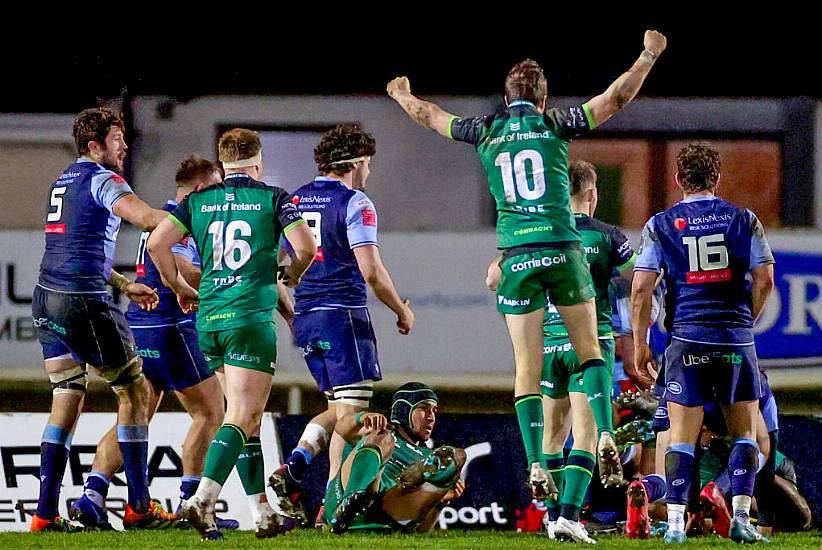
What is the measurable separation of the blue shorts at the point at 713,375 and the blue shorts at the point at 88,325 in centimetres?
312

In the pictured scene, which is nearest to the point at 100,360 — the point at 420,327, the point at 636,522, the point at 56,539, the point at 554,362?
the point at 56,539

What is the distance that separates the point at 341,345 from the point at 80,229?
162 centimetres

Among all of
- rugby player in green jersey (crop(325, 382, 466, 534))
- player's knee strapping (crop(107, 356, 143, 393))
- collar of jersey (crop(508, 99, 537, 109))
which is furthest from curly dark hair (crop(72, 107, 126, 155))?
collar of jersey (crop(508, 99, 537, 109))

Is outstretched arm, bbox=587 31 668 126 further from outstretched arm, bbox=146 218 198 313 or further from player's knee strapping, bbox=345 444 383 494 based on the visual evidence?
player's knee strapping, bbox=345 444 383 494

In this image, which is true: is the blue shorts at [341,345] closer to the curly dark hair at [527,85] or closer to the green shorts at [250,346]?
the green shorts at [250,346]

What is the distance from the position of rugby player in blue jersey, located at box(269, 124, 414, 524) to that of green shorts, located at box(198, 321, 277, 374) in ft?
3.33

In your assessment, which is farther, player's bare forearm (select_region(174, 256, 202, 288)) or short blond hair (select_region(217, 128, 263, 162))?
player's bare forearm (select_region(174, 256, 202, 288))

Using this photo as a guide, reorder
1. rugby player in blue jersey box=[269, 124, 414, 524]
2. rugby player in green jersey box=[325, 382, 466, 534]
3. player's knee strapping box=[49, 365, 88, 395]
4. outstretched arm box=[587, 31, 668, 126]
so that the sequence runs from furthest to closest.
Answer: player's knee strapping box=[49, 365, 88, 395] → rugby player in blue jersey box=[269, 124, 414, 524] → rugby player in green jersey box=[325, 382, 466, 534] → outstretched arm box=[587, 31, 668, 126]

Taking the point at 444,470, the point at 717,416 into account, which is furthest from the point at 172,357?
the point at 717,416

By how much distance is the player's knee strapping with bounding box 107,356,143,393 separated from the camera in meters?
7.99

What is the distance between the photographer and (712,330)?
23.2ft

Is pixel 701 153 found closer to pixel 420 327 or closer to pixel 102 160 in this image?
pixel 102 160

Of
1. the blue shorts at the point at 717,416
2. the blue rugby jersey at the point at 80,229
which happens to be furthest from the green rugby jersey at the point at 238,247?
the blue shorts at the point at 717,416

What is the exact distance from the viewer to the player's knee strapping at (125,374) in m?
7.99
